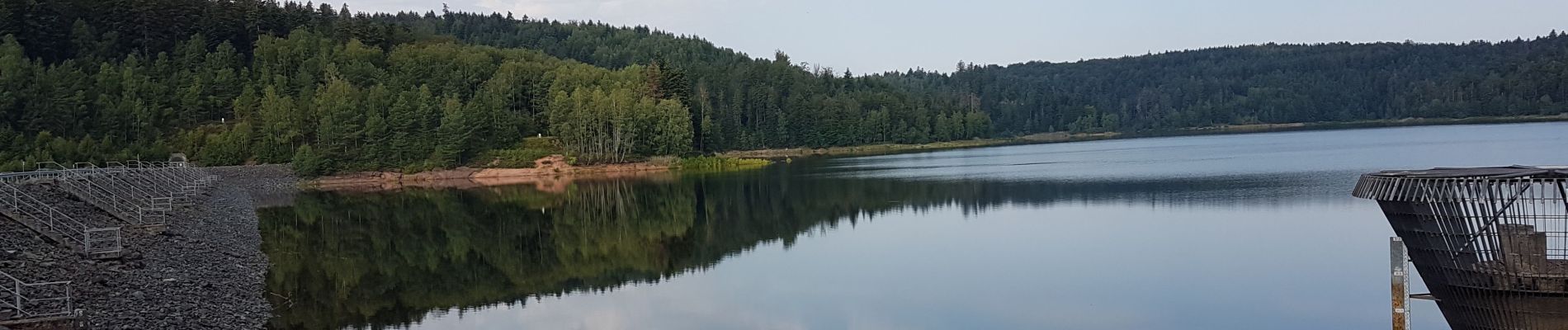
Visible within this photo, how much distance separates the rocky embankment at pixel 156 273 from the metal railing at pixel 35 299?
255mm

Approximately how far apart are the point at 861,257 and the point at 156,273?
1677 cm

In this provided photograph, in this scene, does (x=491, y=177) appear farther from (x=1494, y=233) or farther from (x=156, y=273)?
(x=1494, y=233)

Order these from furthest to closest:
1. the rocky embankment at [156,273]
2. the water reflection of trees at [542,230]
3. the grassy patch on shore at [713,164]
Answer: the grassy patch on shore at [713,164] < the water reflection of trees at [542,230] < the rocky embankment at [156,273]

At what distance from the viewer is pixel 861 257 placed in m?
31.8

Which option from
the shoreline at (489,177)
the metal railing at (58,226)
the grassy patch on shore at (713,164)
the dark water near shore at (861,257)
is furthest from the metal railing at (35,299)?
the grassy patch on shore at (713,164)

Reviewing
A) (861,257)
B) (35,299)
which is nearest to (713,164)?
(861,257)

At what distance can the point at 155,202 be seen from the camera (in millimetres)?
43688

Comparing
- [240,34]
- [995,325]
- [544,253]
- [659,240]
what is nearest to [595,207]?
[659,240]

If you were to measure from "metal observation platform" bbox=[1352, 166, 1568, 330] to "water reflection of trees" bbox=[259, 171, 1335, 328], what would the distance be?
16.7 meters

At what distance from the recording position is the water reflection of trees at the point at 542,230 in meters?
25.7

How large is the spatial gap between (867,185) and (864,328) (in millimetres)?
40958

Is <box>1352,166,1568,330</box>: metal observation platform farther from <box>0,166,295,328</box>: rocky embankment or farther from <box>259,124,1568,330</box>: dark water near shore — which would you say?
<box>0,166,295,328</box>: rocky embankment

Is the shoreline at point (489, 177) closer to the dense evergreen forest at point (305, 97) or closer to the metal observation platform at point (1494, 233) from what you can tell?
the dense evergreen forest at point (305, 97)

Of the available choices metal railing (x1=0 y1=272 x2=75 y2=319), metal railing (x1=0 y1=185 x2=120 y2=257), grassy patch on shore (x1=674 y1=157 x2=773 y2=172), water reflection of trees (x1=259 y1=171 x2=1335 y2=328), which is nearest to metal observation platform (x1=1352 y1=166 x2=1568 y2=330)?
metal railing (x1=0 y1=272 x2=75 y2=319)
